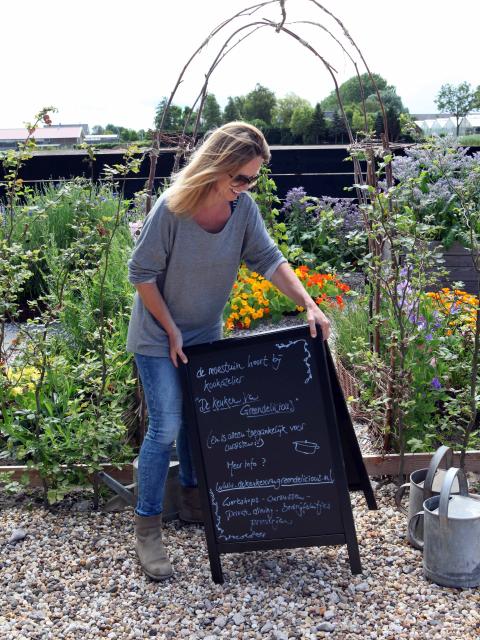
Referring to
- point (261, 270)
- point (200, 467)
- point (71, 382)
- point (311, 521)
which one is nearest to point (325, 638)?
point (311, 521)

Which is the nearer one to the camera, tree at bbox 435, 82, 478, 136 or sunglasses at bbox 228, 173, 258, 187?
sunglasses at bbox 228, 173, 258, 187

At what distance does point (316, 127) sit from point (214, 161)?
49.3 feet

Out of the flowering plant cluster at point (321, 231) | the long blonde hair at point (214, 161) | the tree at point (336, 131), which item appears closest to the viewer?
the long blonde hair at point (214, 161)

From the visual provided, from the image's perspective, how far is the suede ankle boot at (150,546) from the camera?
2635mm

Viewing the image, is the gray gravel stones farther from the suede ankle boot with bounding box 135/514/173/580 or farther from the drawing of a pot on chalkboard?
the drawing of a pot on chalkboard

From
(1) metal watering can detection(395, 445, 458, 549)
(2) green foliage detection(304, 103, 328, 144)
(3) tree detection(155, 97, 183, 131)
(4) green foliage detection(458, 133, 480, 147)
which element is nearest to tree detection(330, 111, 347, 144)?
(2) green foliage detection(304, 103, 328, 144)

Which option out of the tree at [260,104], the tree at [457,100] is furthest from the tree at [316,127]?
the tree at [457,100]

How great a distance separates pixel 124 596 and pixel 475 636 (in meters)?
1.21

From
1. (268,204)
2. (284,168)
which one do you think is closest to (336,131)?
(284,168)

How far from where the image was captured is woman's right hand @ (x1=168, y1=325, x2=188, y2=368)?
2477 millimetres

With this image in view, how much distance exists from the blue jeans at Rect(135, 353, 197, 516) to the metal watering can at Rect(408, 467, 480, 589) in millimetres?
969

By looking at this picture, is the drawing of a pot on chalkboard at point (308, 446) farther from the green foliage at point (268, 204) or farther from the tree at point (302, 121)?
the tree at point (302, 121)

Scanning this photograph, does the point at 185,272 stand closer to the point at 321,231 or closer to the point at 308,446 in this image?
the point at 308,446

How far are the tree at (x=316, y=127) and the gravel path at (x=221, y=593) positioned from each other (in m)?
14.7
